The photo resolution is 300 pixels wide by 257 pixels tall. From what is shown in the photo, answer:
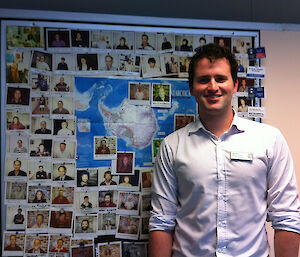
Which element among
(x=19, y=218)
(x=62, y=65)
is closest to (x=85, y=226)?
(x=19, y=218)

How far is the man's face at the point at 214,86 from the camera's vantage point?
1.25 meters

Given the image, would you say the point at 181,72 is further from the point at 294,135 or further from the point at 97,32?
the point at 294,135

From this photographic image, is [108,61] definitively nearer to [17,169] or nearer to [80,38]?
[80,38]

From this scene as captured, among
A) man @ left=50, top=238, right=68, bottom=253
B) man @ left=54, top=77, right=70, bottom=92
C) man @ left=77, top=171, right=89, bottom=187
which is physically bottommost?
man @ left=50, top=238, right=68, bottom=253

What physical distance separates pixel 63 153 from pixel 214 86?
83cm

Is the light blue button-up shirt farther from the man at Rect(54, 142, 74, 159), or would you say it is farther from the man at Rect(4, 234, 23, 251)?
the man at Rect(4, 234, 23, 251)

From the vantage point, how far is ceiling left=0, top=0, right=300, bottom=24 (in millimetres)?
1728

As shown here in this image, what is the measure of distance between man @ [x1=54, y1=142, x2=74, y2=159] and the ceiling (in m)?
0.85

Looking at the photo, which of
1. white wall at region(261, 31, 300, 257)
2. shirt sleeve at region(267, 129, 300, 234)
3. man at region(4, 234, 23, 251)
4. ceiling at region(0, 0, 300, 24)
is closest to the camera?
shirt sleeve at region(267, 129, 300, 234)

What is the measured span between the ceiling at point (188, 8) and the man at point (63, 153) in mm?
851

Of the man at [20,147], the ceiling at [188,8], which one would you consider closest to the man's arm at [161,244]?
the man at [20,147]

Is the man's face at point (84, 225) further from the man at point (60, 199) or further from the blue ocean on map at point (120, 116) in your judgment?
the blue ocean on map at point (120, 116)

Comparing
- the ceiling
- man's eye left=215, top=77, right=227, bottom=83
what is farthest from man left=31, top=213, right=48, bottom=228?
the ceiling

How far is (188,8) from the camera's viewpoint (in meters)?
1.80
